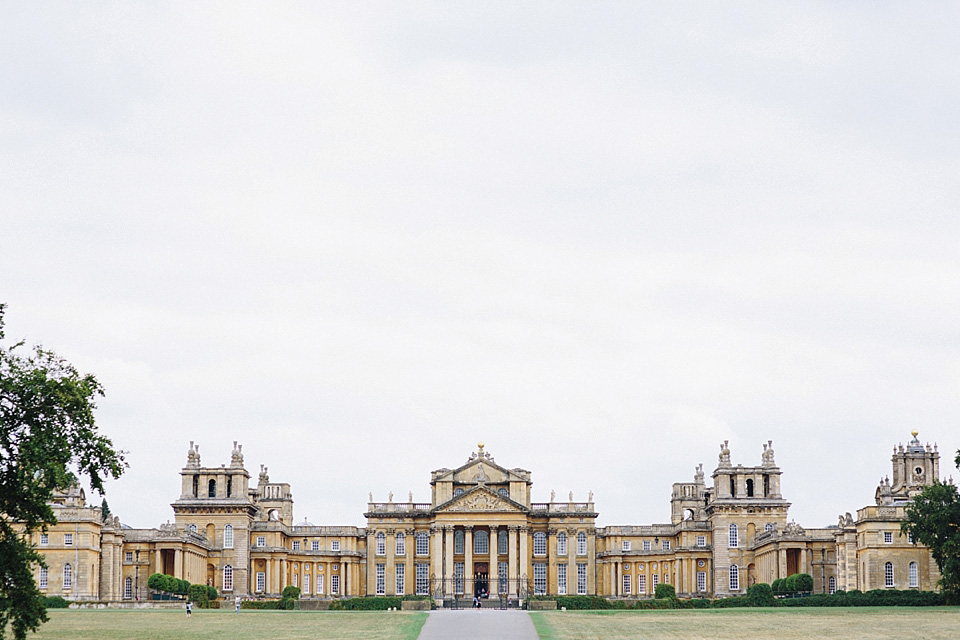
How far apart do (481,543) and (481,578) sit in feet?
9.91

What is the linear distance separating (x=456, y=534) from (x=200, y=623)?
58997 mm

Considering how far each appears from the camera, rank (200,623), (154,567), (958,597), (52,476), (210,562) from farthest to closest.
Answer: (210,562) → (154,567) → (958,597) → (200,623) → (52,476)

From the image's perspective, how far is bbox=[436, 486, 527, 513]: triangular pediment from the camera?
112125 mm

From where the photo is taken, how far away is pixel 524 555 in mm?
112125

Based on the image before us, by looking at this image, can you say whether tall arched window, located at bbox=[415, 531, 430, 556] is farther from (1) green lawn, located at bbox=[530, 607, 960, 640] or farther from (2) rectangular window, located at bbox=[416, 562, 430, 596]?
(1) green lawn, located at bbox=[530, 607, 960, 640]

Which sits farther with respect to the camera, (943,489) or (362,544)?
(362,544)

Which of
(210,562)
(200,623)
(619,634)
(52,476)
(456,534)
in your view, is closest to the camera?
(52,476)

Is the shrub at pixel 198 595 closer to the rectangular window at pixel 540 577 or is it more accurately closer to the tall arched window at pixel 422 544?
the tall arched window at pixel 422 544

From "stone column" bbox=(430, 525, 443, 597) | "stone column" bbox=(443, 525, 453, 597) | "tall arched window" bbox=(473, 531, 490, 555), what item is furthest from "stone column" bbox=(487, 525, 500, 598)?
"stone column" bbox=(430, 525, 443, 597)

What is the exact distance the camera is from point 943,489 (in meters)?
70.1

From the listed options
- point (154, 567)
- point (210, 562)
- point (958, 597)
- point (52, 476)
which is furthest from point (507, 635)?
point (210, 562)

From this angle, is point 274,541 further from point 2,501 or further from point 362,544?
point 2,501

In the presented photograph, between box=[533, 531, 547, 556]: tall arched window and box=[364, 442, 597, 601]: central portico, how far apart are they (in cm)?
9

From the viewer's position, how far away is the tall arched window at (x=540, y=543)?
11569 centimetres
